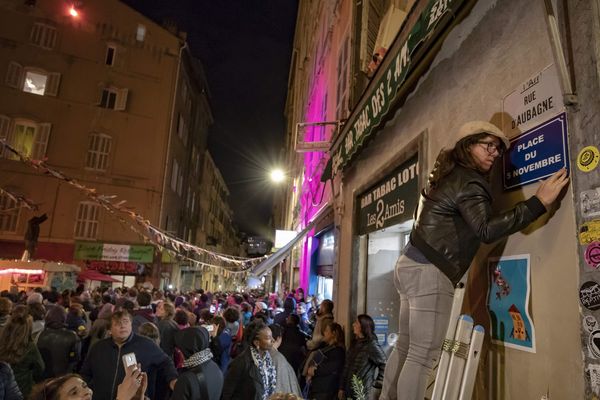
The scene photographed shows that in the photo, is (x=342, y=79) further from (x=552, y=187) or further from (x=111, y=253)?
(x=111, y=253)

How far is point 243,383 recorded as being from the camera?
3.99 meters

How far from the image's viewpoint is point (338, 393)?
5027 mm

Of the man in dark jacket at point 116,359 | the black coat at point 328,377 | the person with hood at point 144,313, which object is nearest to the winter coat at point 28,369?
the man in dark jacket at point 116,359

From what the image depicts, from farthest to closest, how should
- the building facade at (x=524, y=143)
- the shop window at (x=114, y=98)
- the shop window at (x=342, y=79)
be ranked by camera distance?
the shop window at (x=114, y=98)
the shop window at (x=342, y=79)
the building facade at (x=524, y=143)

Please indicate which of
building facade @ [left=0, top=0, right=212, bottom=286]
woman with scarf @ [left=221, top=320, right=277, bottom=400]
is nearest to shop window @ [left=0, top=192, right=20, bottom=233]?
Result: building facade @ [left=0, top=0, right=212, bottom=286]

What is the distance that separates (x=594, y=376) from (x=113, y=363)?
416 centimetres

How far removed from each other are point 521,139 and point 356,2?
24.9 ft

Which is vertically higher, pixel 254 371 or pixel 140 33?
pixel 140 33

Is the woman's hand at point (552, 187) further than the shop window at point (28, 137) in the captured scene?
No

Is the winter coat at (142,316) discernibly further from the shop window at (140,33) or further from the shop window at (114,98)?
the shop window at (140,33)

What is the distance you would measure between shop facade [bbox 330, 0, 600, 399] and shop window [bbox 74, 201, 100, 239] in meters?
25.2

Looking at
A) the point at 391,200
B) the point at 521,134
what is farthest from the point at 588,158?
the point at 391,200

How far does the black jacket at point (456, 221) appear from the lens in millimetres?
2422

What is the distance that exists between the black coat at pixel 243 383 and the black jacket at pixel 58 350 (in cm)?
306
